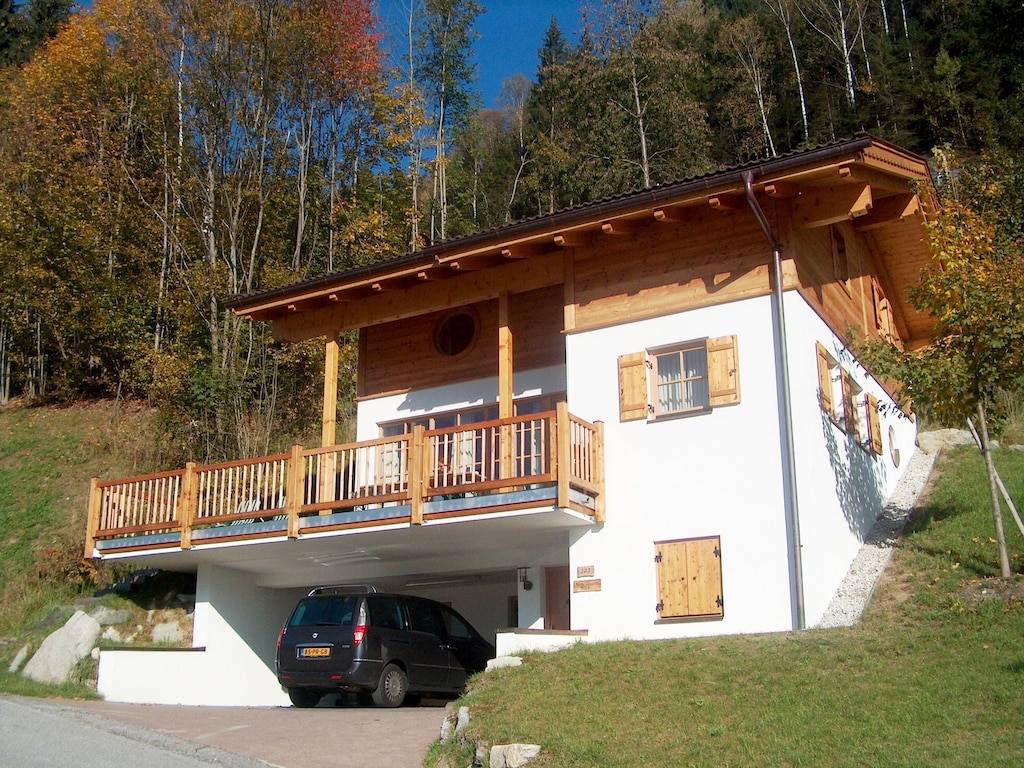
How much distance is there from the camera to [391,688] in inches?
585

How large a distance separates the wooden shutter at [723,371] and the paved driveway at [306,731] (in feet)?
19.5

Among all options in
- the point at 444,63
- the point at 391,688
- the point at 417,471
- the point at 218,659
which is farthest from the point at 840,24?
the point at 391,688

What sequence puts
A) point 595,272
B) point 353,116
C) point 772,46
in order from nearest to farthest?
point 595,272, point 353,116, point 772,46

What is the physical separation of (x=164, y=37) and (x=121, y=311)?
914 cm

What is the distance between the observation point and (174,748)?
450 inches

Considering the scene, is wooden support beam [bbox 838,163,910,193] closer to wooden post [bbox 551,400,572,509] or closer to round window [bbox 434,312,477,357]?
wooden post [bbox 551,400,572,509]

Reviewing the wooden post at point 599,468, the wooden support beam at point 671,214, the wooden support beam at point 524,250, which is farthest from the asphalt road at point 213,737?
the wooden support beam at point 671,214

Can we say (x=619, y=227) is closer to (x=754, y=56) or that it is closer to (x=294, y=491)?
(x=294, y=491)

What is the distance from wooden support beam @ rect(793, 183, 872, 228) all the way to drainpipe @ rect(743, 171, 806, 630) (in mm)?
653

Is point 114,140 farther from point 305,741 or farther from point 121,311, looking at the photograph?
point 305,741

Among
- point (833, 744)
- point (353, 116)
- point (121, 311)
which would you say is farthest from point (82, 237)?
point (833, 744)

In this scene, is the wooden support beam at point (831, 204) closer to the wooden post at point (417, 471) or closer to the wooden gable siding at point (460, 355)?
the wooden gable siding at point (460, 355)

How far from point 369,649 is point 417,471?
265cm

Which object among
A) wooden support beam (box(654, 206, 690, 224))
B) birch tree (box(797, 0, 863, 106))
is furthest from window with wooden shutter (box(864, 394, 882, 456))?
birch tree (box(797, 0, 863, 106))
